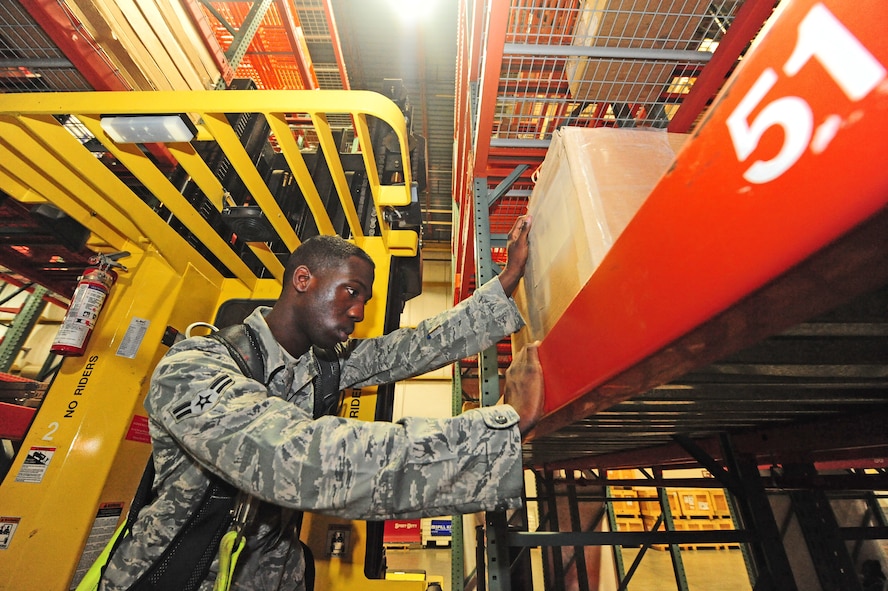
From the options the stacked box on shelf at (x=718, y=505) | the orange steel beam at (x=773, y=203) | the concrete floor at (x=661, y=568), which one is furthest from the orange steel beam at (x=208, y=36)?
the stacked box on shelf at (x=718, y=505)

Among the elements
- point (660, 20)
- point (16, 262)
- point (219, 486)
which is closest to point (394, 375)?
point (219, 486)

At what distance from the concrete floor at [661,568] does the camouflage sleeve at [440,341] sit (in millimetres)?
7551

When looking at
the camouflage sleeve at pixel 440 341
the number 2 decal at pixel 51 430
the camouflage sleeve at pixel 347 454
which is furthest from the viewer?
the number 2 decal at pixel 51 430

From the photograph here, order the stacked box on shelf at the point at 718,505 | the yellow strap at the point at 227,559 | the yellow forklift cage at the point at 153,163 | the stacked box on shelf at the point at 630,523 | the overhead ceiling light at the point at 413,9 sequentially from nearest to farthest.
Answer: the yellow strap at the point at 227,559, the yellow forklift cage at the point at 153,163, the overhead ceiling light at the point at 413,9, the stacked box on shelf at the point at 630,523, the stacked box on shelf at the point at 718,505

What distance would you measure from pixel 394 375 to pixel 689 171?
1868 mm

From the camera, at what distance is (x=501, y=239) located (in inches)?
111

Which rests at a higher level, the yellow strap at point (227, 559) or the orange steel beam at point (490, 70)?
the orange steel beam at point (490, 70)

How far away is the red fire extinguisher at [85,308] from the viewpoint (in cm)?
209

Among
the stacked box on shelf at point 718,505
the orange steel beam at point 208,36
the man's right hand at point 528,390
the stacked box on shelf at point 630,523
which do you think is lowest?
the stacked box on shelf at point 630,523

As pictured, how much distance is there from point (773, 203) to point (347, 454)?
1018 mm

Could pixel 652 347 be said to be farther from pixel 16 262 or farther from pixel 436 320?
pixel 16 262

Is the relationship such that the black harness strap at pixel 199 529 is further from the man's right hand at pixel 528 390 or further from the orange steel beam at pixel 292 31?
the orange steel beam at pixel 292 31

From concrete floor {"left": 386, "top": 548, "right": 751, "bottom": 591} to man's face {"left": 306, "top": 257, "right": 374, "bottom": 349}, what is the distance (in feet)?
26.1

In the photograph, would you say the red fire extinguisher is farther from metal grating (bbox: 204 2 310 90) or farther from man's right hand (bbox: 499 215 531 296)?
metal grating (bbox: 204 2 310 90)
